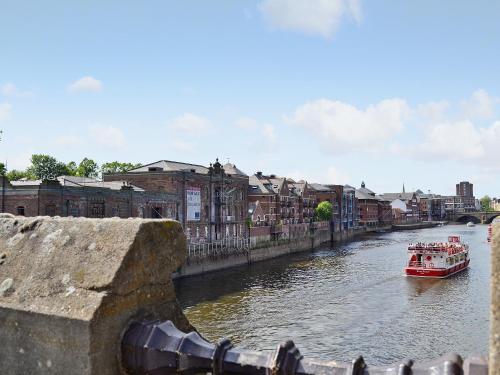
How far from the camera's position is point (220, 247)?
64812mm

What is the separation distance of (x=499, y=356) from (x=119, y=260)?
6.85 feet

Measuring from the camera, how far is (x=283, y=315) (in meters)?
36.0

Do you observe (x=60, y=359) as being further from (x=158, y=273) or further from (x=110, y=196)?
(x=110, y=196)

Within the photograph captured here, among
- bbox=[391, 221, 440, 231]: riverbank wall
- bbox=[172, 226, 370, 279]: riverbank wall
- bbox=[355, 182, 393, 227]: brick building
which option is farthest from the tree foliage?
bbox=[391, 221, 440, 231]: riverbank wall

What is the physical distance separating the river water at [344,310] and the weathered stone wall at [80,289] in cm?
2444

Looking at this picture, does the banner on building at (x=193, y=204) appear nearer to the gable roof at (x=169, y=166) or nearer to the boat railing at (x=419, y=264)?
the gable roof at (x=169, y=166)

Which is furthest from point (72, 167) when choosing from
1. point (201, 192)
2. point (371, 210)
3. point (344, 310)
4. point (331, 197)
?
point (371, 210)

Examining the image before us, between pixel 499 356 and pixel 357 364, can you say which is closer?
pixel 499 356

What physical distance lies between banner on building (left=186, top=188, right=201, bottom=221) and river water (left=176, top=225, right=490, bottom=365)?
8.98m

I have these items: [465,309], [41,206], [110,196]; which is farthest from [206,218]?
[465,309]

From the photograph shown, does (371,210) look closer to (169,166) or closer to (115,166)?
(115,166)

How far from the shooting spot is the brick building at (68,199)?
1746 inches

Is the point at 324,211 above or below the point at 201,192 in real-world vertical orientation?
below

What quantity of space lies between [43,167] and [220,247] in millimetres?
52913
